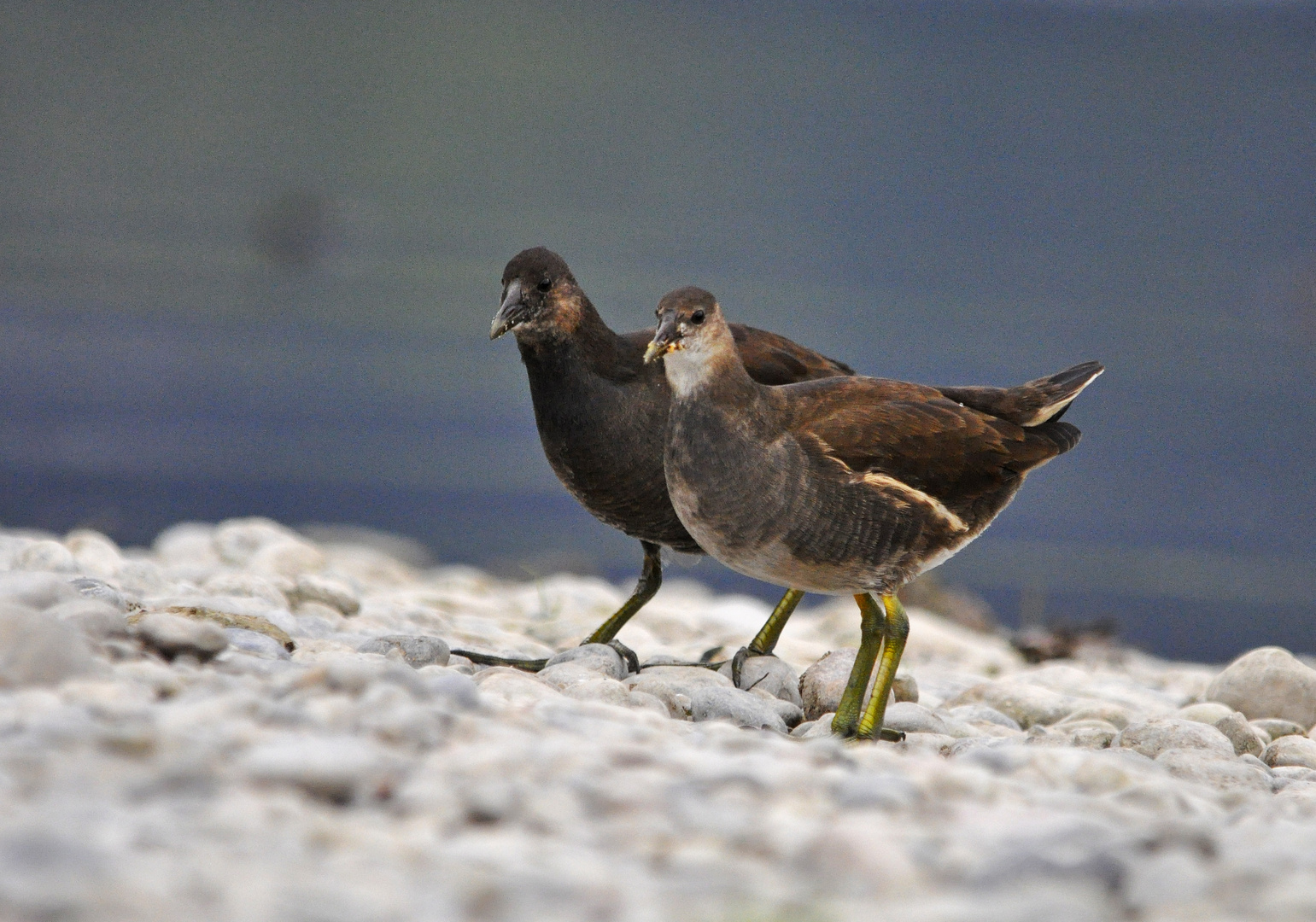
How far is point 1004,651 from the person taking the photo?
1049cm

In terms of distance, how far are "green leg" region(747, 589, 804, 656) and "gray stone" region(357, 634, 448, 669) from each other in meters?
1.64

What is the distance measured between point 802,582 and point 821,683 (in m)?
0.95

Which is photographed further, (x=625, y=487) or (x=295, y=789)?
(x=625, y=487)

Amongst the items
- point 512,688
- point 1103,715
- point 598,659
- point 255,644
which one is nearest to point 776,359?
point 598,659

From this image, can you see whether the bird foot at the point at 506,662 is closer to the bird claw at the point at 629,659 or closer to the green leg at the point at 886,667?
the bird claw at the point at 629,659

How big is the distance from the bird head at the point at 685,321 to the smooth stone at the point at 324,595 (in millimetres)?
3212

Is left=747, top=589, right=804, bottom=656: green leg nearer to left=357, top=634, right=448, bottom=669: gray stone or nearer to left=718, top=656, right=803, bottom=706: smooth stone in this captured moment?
left=718, top=656, right=803, bottom=706: smooth stone

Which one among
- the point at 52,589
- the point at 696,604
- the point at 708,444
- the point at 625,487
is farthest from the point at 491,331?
the point at 696,604

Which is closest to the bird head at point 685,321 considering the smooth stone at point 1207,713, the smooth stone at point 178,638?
the smooth stone at point 178,638

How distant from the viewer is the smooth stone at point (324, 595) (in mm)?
7355

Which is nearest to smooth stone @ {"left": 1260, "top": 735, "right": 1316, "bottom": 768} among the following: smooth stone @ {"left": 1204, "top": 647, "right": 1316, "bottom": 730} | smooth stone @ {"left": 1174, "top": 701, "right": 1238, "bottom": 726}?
smooth stone @ {"left": 1174, "top": 701, "right": 1238, "bottom": 726}

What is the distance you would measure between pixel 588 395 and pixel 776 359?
1.04 meters

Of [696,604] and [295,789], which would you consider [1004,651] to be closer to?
[696,604]

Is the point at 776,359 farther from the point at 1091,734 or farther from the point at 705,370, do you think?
the point at 1091,734
